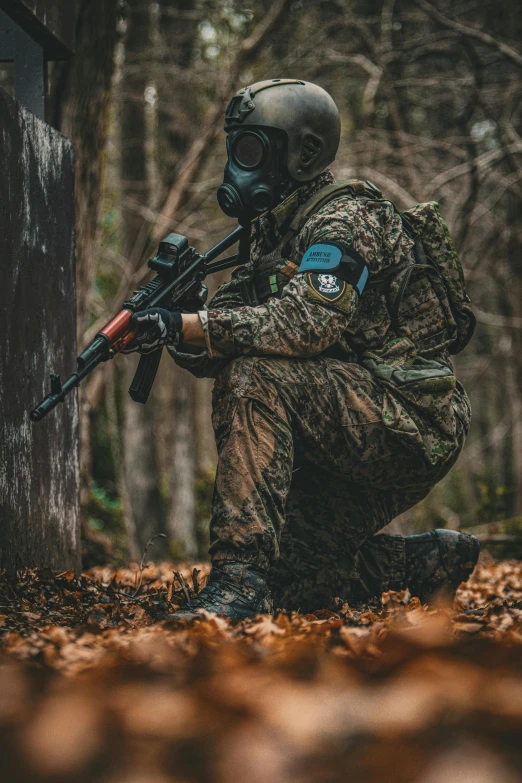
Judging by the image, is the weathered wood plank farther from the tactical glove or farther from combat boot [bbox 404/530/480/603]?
combat boot [bbox 404/530/480/603]

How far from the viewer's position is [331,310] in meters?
3.01

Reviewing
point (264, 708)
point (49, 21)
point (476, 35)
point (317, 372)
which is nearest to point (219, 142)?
point (476, 35)

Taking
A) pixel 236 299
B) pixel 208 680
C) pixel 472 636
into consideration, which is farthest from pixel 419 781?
pixel 236 299

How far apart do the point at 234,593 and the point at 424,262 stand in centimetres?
155

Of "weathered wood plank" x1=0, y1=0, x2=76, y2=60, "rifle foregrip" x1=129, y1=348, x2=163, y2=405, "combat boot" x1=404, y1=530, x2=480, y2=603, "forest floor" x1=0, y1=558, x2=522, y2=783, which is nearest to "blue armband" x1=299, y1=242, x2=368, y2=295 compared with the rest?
"rifle foregrip" x1=129, y1=348, x2=163, y2=405

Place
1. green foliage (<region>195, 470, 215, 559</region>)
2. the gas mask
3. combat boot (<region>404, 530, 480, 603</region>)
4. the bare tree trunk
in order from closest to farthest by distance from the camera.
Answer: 1. the gas mask
2. combat boot (<region>404, 530, 480, 603</region>)
3. the bare tree trunk
4. green foliage (<region>195, 470, 215, 559</region>)

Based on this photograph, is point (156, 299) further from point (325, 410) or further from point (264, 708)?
point (264, 708)

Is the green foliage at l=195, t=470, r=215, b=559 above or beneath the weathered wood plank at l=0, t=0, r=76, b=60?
beneath

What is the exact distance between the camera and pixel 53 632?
2121mm

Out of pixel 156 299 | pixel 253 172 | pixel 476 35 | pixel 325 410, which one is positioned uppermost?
pixel 476 35

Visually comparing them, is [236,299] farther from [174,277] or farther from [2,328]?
[2,328]

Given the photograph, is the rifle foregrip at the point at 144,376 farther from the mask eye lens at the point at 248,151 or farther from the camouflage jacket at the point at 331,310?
the mask eye lens at the point at 248,151

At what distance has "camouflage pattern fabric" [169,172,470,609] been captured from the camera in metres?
2.88

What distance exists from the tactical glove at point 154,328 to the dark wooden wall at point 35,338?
19.4 inches
